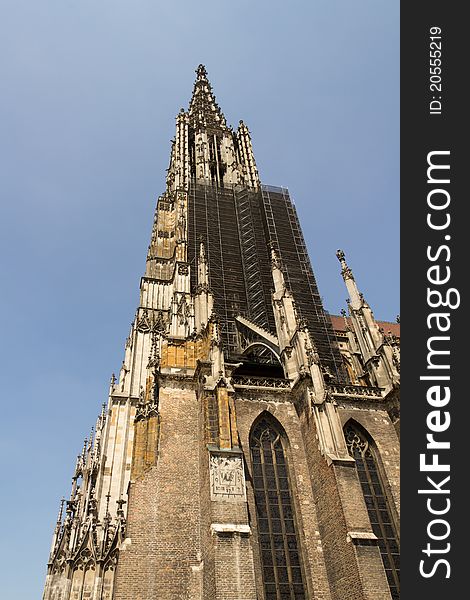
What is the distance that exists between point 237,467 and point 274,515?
7.24 ft

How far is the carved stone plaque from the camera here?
12469 millimetres

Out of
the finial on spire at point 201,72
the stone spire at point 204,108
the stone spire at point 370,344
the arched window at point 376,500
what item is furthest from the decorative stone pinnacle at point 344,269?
the finial on spire at point 201,72

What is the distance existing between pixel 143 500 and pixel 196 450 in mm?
2180

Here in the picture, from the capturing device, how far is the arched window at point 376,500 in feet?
43.7

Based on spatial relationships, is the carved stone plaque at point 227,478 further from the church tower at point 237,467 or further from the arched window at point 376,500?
the arched window at point 376,500

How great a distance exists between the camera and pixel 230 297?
24.7m

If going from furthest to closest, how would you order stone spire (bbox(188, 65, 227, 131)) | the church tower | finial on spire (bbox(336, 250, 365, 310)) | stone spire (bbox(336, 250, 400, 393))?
stone spire (bbox(188, 65, 227, 131)) → finial on spire (bbox(336, 250, 365, 310)) → stone spire (bbox(336, 250, 400, 393)) → the church tower

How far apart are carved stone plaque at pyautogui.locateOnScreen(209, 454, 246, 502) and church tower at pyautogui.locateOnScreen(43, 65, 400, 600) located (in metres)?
0.03

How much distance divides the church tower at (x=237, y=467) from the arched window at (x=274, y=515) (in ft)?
0.12

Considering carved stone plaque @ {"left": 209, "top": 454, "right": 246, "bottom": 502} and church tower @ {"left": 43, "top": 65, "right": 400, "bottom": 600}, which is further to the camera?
carved stone plaque @ {"left": 209, "top": 454, "right": 246, "bottom": 502}

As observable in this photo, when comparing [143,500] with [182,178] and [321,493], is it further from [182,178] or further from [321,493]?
[182,178]

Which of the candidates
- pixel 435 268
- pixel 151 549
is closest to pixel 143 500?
pixel 151 549

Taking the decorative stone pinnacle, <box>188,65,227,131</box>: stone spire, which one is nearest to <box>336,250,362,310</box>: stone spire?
the decorative stone pinnacle

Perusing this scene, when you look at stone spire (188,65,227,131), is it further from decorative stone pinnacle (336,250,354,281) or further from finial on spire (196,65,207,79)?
decorative stone pinnacle (336,250,354,281)
